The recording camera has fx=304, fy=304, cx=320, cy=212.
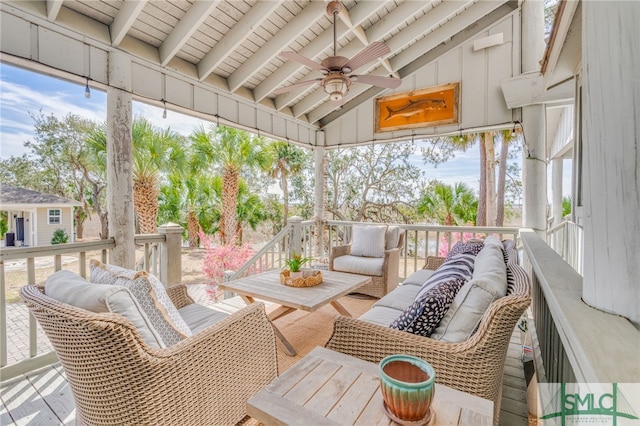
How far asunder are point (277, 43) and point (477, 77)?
2984mm

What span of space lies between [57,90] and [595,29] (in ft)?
51.3

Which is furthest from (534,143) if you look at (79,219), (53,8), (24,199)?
(79,219)

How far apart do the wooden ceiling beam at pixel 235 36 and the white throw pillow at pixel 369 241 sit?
2.86 m

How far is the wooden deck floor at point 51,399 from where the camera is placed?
172 centimetres

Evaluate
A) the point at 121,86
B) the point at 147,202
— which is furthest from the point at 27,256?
the point at 147,202

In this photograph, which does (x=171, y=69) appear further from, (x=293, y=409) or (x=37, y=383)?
(x=293, y=409)

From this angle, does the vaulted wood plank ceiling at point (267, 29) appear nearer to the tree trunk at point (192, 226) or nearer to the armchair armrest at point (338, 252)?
the armchair armrest at point (338, 252)

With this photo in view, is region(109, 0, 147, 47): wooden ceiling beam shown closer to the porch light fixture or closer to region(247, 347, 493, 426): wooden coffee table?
the porch light fixture

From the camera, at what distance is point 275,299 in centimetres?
244

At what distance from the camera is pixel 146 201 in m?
6.92

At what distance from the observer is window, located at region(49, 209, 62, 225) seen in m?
9.92

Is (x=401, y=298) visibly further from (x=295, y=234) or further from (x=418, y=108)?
(x=418, y=108)

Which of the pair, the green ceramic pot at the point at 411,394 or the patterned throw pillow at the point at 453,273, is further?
the patterned throw pillow at the point at 453,273
